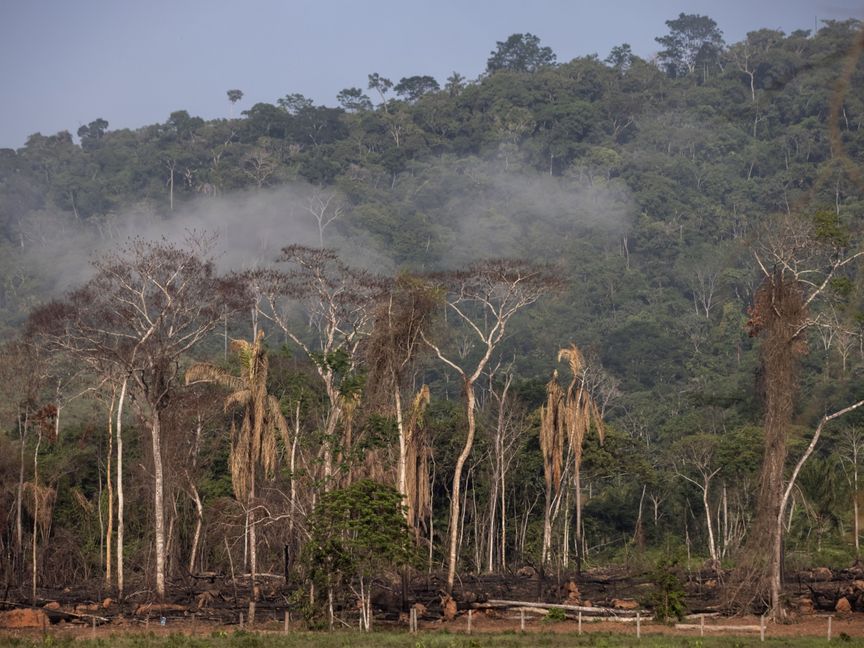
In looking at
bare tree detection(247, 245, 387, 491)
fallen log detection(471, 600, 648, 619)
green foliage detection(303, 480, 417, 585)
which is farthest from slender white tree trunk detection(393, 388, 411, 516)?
green foliage detection(303, 480, 417, 585)

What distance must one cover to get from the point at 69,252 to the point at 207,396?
85.4 meters

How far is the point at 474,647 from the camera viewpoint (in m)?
22.2

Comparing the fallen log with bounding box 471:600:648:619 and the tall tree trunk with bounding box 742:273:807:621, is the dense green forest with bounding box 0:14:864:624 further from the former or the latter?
the fallen log with bounding box 471:600:648:619

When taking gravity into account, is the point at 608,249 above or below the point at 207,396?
above

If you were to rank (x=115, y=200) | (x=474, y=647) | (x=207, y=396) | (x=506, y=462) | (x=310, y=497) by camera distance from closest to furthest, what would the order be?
(x=474, y=647) < (x=310, y=497) < (x=207, y=396) < (x=506, y=462) < (x=115, y=200)

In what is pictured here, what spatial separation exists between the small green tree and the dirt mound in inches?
271

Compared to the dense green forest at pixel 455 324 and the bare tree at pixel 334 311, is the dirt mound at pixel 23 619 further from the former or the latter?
the bare tree at pixel 334 311

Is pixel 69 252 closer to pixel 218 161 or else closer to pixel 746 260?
pixel 218 161

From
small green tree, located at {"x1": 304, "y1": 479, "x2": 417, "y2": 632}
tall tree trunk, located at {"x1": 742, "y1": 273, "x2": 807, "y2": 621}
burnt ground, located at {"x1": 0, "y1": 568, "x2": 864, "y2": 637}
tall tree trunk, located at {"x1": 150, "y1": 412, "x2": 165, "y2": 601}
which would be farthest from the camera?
tall tree trunk, located at {"x1": 150, "y1": 412, "x2": 165, "y2": 601}

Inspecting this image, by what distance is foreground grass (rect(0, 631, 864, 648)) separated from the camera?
76.0 feet

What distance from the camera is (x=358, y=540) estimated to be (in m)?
27.4

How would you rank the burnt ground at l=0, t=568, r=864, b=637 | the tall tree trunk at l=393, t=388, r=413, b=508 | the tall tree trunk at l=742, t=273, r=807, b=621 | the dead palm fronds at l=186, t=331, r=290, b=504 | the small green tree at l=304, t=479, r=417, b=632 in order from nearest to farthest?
the small green tree at l=304, t=479, r=417, b=632 < the burnt ground at l=0, t=568, r=864, b=637 < the tall tree trunk at l=742, t=273, r=807, b=621 < the tall tree trunk at l=393, t=388, r=413, b=508 < the dead palm fronds at l=186, t=331, r=290, b=504

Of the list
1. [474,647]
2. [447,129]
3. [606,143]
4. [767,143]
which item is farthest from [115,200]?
[474,647]

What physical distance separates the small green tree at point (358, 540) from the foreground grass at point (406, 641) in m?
1.80
